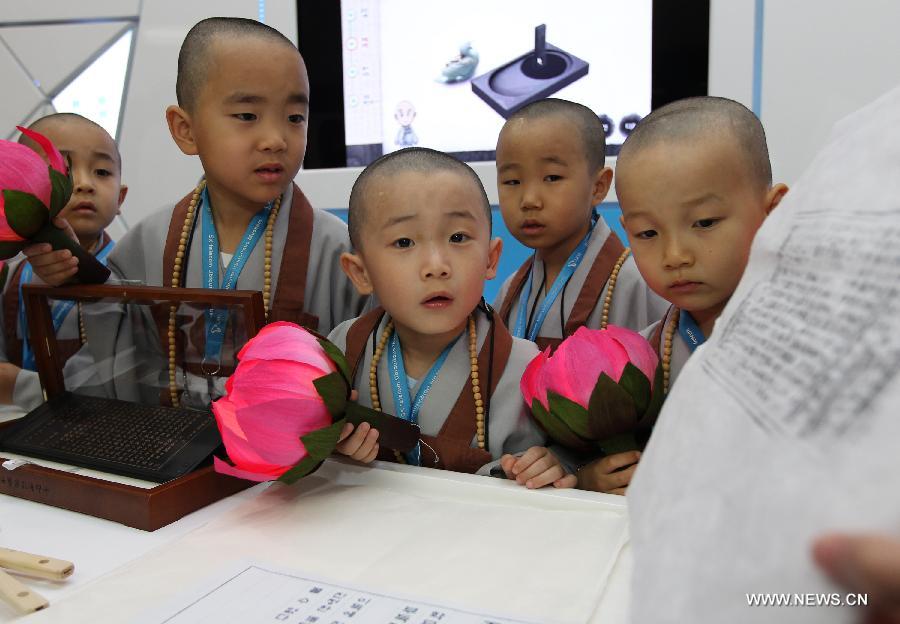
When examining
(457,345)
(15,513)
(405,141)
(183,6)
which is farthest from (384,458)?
(183,6)

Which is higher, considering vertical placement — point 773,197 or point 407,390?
point 773,197

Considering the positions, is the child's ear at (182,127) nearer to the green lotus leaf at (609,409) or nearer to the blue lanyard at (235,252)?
the blue lanyard at (235,252)

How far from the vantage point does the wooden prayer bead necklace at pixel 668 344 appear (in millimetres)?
846

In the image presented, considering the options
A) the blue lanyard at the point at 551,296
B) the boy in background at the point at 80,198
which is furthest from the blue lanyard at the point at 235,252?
the blue lanyard at the point at 551,296

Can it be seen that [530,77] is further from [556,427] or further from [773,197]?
[556,427]

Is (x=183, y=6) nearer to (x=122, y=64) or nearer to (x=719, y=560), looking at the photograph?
(x=122, y=64)

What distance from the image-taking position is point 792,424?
240 mm

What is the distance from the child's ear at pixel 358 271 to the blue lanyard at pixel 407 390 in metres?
0.10

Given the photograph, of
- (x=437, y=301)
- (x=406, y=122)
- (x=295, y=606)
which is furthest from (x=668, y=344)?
(x=406, y=122)

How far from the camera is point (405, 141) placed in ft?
7.25

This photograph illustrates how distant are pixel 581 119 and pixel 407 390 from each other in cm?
75

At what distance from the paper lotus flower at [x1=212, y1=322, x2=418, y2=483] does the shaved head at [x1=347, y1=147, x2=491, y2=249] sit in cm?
28

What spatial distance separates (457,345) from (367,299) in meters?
0.31

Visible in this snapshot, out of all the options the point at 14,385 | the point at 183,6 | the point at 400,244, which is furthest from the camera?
the point at 183,6
